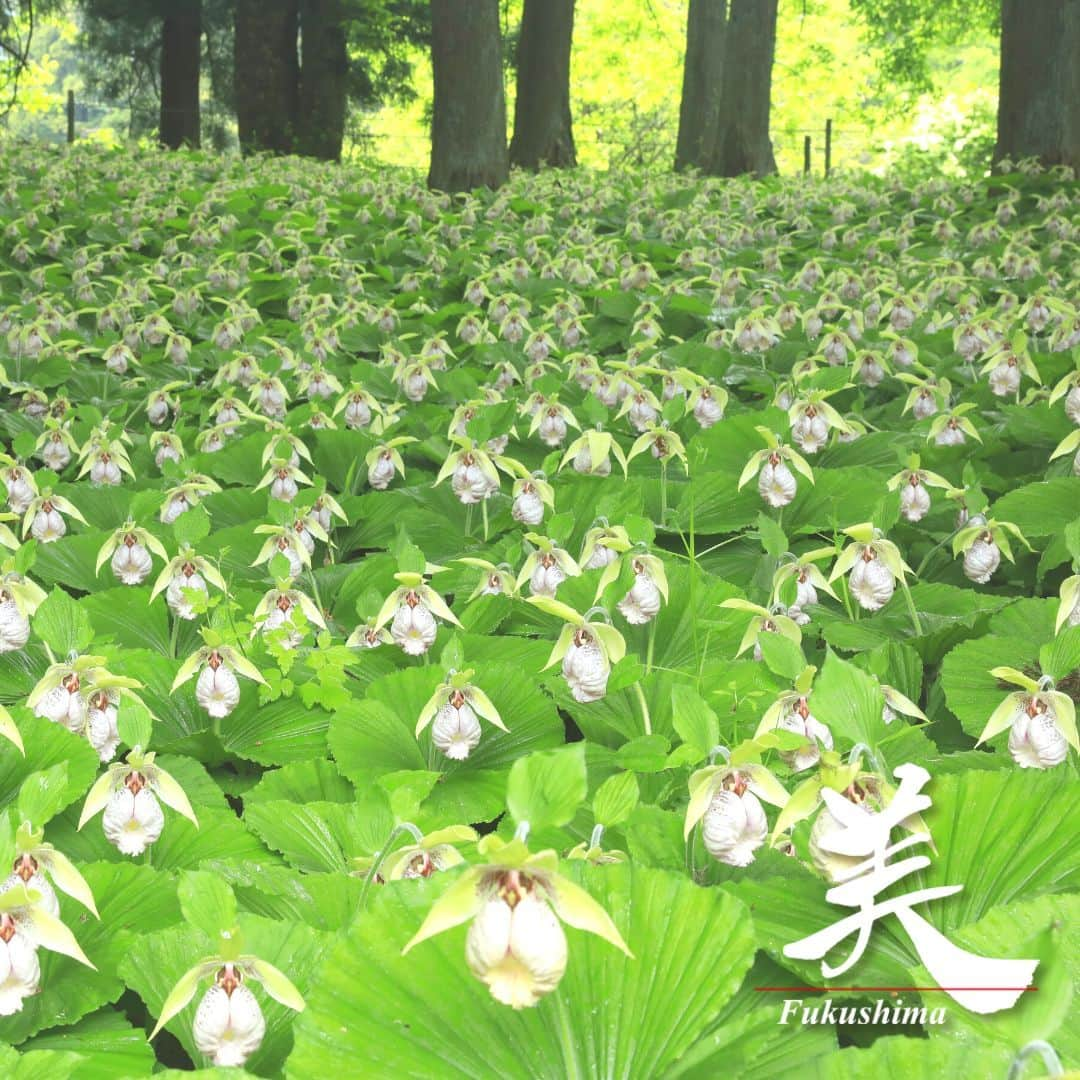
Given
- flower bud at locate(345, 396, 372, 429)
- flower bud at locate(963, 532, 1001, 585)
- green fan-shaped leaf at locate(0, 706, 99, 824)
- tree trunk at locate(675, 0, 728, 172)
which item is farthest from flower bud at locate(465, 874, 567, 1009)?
tree trunk at locate(675, 0, 728, 172)

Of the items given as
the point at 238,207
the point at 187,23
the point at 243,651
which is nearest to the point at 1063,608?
the point at 243,651

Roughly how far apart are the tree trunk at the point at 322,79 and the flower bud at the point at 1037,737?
1612 centimetres

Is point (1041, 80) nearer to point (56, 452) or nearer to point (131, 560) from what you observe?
point (56, 452)

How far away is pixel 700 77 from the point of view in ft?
51.6

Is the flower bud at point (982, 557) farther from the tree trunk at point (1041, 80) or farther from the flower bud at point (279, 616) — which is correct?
the tree trunk at point (1041, 80)

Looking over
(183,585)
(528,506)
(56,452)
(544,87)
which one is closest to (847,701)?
(183,585)

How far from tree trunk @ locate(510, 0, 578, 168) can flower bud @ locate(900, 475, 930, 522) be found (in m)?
11.8

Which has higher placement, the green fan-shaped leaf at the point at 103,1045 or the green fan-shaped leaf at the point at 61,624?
the green fan-shaped leaf at the point at 61,624

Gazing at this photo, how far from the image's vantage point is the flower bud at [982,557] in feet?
9.77

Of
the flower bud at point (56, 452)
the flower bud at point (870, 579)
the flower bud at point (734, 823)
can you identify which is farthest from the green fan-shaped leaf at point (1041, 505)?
the flower bud at point (56, 452)

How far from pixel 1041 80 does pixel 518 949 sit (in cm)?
1090

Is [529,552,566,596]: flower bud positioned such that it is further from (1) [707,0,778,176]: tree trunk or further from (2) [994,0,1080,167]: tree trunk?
(1) [707,0,778,176]: tree trunk

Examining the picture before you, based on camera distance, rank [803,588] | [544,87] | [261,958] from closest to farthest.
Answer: [261,958] → [803,588] → [544,87]

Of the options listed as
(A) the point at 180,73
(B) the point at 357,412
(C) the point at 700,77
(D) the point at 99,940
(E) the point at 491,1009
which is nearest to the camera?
(E) the point at 491,1009
